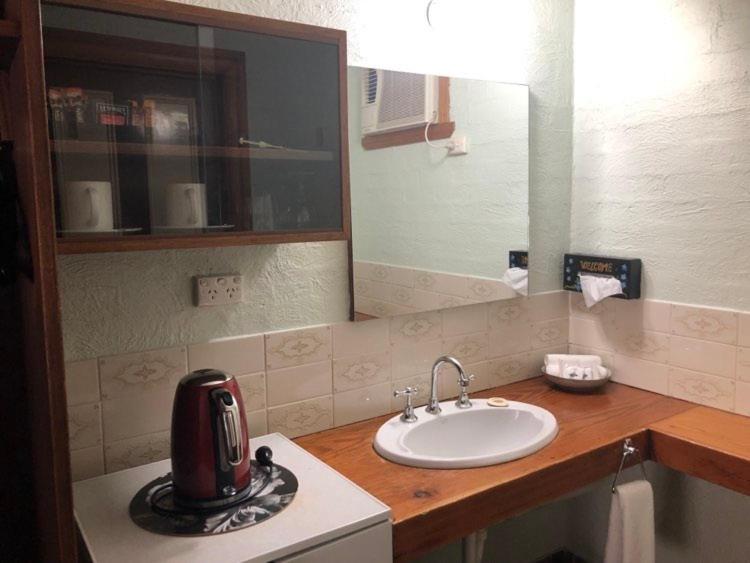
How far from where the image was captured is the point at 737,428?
1.74 m

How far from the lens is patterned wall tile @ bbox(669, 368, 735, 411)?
73.4 inches

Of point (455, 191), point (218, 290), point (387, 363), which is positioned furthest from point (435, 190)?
point (218, 290)

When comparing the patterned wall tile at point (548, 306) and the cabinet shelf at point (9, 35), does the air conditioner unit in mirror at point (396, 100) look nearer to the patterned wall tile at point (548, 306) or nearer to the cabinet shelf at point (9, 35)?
the patterned wall tile at point (548, 306)

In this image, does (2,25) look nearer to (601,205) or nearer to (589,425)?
(589,425)

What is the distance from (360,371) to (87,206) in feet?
3.01

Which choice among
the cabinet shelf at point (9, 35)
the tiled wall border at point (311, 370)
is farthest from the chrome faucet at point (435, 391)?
the cabinet shelf at point (9, 35)

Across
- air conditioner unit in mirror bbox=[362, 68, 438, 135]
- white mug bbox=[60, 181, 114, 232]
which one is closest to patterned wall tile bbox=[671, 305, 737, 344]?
air conditioner unit in mirror bbox=[362, 68, 438, 135]

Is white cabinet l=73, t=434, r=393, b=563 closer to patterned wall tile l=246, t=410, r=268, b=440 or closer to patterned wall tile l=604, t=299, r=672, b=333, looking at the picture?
patterned wall tile l=246, t=410, r=268, b=440

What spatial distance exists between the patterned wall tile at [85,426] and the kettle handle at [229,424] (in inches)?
15.5

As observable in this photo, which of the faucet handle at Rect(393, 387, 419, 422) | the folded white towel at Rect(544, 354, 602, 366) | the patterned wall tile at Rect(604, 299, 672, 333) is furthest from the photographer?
the folded white towel at Rect(544, 354, 602, 366)

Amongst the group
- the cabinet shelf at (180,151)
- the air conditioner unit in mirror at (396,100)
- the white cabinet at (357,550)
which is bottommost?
the white cabinet at (357,550)

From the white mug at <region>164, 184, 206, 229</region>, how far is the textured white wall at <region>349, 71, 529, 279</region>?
1.75ft

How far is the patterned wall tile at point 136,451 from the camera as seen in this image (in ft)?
4.86

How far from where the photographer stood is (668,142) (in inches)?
76.3
